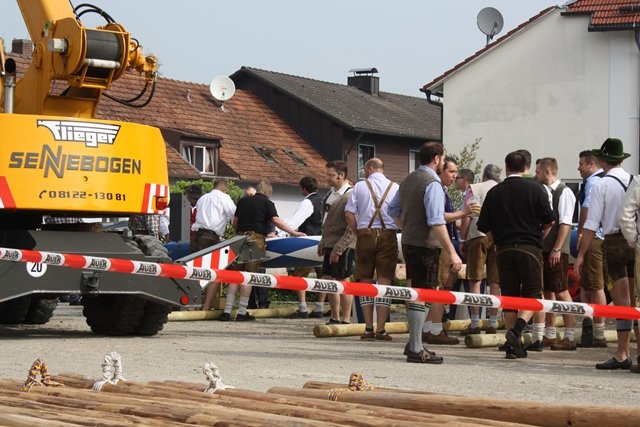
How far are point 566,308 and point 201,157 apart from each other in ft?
148

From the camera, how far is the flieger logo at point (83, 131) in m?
14.9

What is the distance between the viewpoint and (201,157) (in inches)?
2164

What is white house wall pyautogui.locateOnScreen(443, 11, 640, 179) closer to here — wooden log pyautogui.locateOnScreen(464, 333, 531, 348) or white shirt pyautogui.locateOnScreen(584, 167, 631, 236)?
wooden log pyautogui.locateOnScreen(464, 333, 531, 348)

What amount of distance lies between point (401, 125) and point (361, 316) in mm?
48760

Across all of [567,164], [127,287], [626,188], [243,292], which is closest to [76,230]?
[127,287]

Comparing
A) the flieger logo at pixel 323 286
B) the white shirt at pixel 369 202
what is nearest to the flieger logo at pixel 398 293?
the flieger logo at pixel 323 286

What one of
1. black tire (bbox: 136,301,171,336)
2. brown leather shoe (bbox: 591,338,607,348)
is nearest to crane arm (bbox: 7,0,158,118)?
black tire (bbox: 136,301,171,336)

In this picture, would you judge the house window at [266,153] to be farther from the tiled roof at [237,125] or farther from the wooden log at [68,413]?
the wooden log at [68,413]

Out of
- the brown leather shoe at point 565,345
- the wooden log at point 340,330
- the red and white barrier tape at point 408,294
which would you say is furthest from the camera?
the wooden log at point 340,330

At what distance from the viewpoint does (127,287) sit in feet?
49.4

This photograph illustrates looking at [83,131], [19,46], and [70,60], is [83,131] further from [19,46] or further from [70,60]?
[19,46]

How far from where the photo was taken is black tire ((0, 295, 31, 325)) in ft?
57.8

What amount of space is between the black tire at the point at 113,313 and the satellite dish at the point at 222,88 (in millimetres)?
39302

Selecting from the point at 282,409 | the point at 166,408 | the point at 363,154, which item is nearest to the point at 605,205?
the point at 282,409
